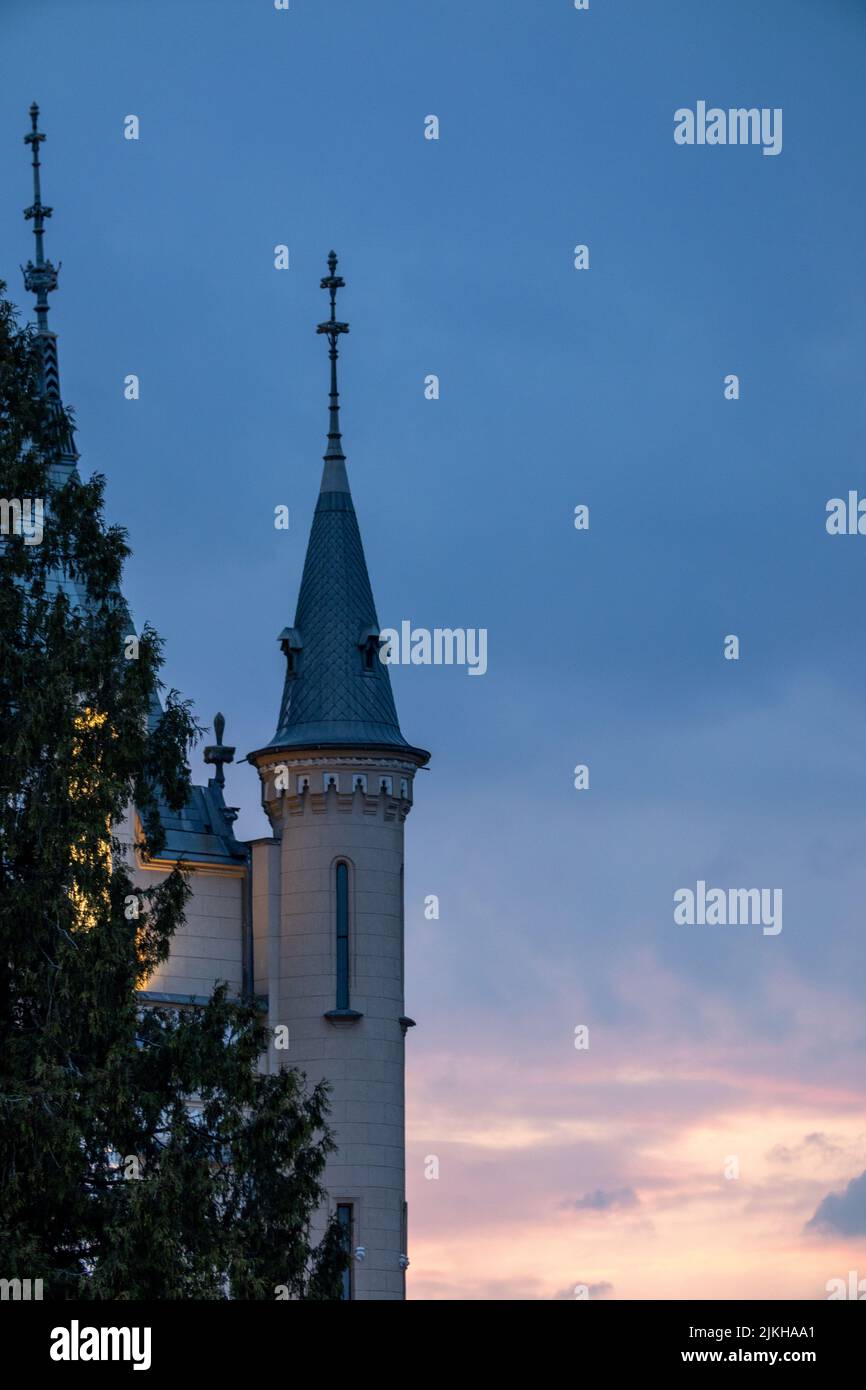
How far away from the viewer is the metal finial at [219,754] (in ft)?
174

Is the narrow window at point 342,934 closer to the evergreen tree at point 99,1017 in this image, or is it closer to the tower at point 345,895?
the tower at point 345,895

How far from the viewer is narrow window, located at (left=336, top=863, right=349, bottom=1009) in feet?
167

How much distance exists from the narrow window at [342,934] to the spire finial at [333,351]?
341 inches

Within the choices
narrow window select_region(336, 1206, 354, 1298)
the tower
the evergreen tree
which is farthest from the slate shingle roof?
the evergreen tree

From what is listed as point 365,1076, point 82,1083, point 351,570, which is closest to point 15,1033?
point 82,1083

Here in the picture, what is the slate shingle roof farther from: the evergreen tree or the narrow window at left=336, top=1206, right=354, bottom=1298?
the evergreen tree

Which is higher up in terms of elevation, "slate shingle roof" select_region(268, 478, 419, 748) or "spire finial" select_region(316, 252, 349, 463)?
"spire finial" select_region(316, 252, 349, 463)

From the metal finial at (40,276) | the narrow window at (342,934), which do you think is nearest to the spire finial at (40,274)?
the metal finial at (40,276)

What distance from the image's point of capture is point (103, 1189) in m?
31.5

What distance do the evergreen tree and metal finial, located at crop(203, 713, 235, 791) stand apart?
17956mm

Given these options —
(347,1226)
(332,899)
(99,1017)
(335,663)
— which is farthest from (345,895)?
(99,1017)
